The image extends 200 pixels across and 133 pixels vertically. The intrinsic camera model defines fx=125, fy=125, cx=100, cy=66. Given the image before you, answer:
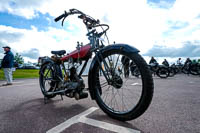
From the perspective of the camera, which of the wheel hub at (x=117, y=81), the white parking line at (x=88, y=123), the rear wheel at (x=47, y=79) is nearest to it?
the white parking line at (x=88, y=123)

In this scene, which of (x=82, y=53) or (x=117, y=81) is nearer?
(x=117, y=81)

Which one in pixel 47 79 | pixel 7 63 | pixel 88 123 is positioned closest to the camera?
pixel 88 123

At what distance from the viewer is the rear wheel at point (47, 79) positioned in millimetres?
2598

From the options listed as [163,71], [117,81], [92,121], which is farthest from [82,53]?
[163,71]

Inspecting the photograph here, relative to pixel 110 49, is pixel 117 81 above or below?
below

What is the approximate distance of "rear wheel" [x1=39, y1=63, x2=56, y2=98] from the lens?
260 centimetres

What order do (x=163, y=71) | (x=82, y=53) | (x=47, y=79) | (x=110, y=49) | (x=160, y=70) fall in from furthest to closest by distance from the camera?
(x=160, y=70)
(x=163, y=71)
(x=47, y=79)
(x=82, y=53)
(x=110, y=49)

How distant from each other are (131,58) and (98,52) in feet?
1.72

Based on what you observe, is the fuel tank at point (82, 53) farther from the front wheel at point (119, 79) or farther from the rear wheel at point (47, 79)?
the rear wheel at point (47, 79)

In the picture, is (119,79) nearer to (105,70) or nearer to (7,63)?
(105,70)

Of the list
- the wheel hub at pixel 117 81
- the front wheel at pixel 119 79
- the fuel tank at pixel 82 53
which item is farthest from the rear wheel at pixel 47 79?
the wheel hub at pixel 117 81

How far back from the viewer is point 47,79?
2674 millimetres

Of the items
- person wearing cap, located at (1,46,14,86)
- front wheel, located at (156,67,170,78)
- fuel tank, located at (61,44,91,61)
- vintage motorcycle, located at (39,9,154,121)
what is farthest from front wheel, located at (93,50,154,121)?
front wheel, located at (156,67,170,78)

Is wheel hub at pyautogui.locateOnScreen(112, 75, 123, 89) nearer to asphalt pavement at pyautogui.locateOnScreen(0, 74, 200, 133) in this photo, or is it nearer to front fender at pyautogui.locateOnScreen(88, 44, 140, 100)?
front fender at pyautogui.locateOnScreen(88, 44, 140, 100)
